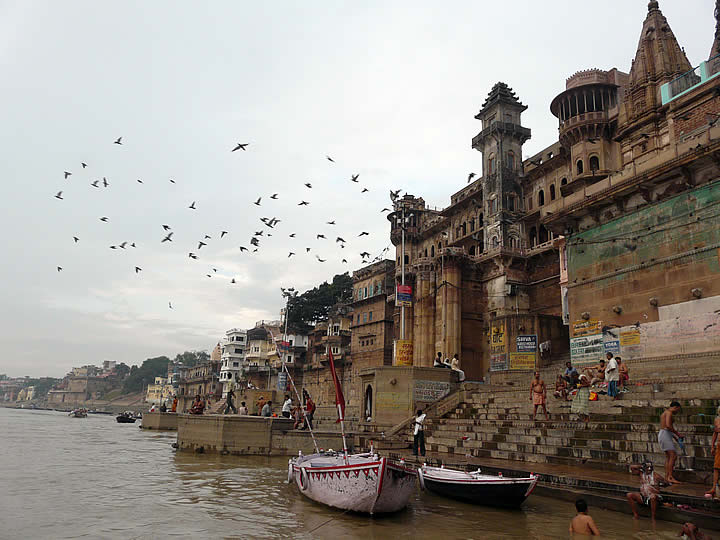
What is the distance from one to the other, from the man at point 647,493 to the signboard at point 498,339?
65.8ft

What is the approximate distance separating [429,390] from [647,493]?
588 inches

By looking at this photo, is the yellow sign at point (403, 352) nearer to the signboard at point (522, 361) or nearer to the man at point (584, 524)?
the signboard at point (522, 361)

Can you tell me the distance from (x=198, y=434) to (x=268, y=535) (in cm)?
1481

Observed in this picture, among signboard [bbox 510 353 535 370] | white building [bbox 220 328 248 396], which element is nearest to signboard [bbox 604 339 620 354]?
signboard [bbox 510 353 535 370]

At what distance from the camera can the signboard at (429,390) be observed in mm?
23141

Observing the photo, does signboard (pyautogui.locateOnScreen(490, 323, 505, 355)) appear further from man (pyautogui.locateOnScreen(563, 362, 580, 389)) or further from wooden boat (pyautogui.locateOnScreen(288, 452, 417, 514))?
wooden boat (pyautogui.locateOnScreen(288, 452, 417, 514))

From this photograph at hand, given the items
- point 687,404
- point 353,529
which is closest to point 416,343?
point 687,404

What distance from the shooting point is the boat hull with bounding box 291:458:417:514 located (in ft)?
30.9

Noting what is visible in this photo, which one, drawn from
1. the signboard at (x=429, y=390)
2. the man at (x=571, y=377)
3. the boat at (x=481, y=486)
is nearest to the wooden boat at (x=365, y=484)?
the boat at (x=481, y=486)

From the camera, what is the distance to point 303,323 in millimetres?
72875

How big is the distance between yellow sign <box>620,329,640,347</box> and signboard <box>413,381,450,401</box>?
8449 mm

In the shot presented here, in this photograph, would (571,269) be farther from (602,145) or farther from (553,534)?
(602,145)

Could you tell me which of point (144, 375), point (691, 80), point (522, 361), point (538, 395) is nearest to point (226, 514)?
point (538, 395)

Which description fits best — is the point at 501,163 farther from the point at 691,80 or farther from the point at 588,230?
the point at 588,230
